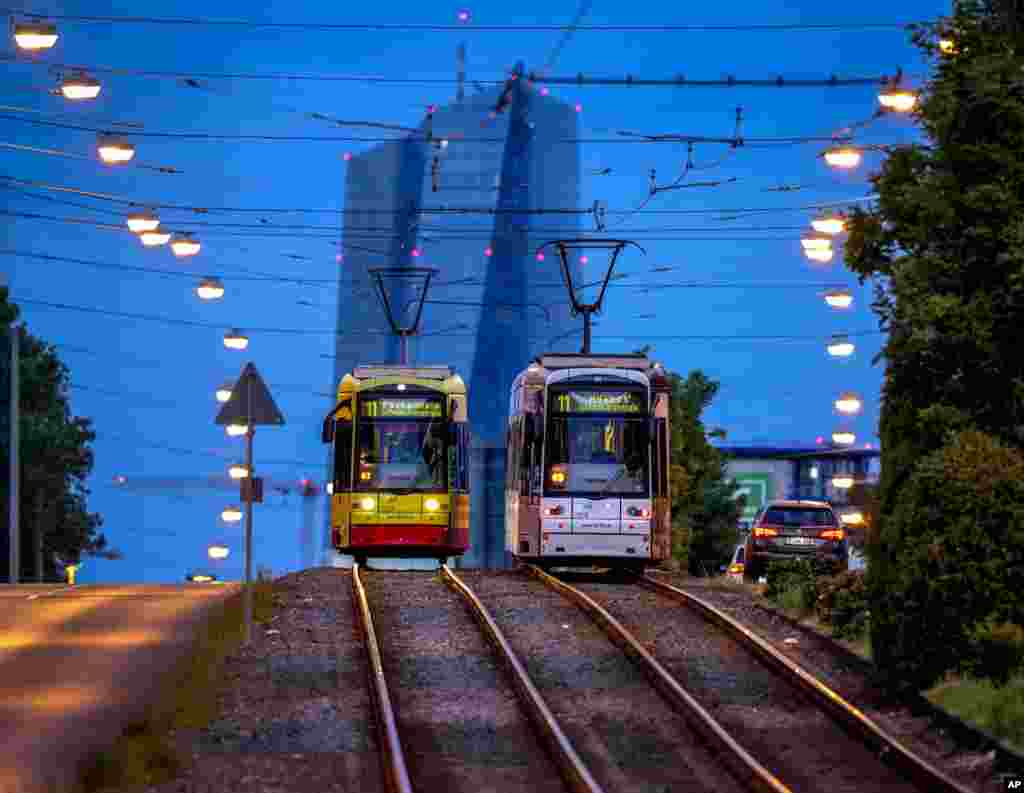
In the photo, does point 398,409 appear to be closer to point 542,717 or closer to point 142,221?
point 142,221

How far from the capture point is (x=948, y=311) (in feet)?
57.9

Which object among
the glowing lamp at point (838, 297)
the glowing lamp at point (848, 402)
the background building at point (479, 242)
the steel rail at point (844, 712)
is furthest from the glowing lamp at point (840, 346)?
the background building at point (479, 242)

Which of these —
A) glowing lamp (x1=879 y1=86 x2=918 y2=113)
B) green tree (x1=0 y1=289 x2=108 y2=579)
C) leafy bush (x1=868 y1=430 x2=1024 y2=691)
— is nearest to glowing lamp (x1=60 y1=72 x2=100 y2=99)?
glowing lamp (x1=879 y1=86 x2=918 y2=113)

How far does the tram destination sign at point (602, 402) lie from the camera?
3173cm

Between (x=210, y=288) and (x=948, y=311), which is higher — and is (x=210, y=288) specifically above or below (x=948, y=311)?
above

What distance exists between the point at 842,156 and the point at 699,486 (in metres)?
47.9

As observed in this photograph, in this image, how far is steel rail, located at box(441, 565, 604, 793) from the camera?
14252 mm

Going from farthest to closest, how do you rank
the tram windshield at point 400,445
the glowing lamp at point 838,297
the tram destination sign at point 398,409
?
the glowing lamp at point 838,297 → the tram destination sign at point 398,409 → the tram windshield at point 400,445

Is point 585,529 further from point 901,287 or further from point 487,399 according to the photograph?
point 487,399

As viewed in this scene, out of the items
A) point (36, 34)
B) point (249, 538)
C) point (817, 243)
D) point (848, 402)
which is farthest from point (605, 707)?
point (848, 402)

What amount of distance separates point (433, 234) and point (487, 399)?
737 inches

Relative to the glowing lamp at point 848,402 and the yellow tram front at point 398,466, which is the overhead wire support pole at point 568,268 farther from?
the glowing lamp at point 848,402

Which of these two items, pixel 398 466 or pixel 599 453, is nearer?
pixel 599 453

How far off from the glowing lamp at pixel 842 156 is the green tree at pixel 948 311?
13263 mm
